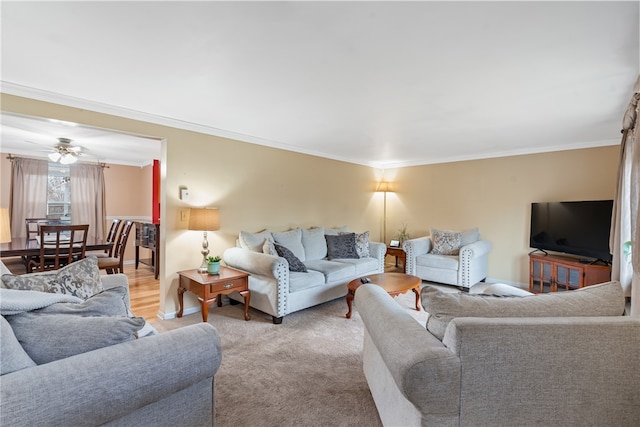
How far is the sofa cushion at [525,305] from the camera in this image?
49.7 inches

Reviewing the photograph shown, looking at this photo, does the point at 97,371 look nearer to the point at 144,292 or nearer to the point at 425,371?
the point at 425,371

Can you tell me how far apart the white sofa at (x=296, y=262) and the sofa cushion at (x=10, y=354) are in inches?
85.7

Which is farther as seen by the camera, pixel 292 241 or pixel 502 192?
pixel 502 192

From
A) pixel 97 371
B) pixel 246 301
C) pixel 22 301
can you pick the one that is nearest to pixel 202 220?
pixel 246 301

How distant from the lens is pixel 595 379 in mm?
1110

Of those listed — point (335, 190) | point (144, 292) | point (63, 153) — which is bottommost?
point (144, 292)

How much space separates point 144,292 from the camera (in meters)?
4.33

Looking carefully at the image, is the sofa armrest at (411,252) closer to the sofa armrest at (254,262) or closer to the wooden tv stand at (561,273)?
the wooden tv stand at (561,273)

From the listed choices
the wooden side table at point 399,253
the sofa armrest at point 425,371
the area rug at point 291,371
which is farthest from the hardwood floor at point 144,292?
the wooden side table at point 399,253

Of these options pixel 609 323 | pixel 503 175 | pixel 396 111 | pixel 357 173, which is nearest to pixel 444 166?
pixel 503 175

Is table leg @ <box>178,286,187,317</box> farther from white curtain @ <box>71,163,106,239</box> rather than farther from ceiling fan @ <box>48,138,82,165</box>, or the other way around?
white curtain @ <box>71,163,106,239</box>

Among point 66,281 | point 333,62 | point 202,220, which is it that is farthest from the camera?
point 202,220

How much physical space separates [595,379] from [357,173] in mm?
4956

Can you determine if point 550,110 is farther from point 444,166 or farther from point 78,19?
point 78,19
